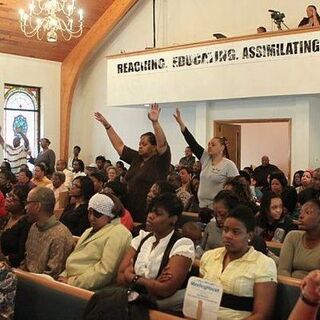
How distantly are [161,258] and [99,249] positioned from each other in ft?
1.60

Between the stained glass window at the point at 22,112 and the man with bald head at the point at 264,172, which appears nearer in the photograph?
the man with bald head at the point at 264,172

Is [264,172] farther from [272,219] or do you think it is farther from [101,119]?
[272,219]

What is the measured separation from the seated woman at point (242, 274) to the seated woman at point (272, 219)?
1490 mm

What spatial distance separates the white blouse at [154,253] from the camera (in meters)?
3.07

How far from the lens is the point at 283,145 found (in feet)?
39.9

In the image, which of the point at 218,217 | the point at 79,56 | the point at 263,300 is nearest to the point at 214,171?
the point at 218,217

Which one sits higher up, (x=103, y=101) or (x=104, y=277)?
(x=103, y=101)

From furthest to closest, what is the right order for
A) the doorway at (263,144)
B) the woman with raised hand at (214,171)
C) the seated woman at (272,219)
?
1. the doorway at (263,144)
2. the woman with raised hand at (214,171)
3. the seated woman at (272,219)

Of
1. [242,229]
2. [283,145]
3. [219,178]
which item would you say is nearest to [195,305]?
[242,229]

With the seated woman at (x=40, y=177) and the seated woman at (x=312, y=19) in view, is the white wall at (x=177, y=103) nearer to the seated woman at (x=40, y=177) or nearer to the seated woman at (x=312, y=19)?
the seated woman at (x=312, y=19)

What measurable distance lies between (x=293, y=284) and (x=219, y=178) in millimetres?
2348

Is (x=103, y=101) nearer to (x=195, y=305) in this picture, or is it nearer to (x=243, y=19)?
(x=243, y=19)

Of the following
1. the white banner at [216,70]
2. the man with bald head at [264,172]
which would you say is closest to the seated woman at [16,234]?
the man with bald head at [264,172]

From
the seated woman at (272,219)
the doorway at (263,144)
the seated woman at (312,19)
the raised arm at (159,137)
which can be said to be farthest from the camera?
the doorway at (263,144)
